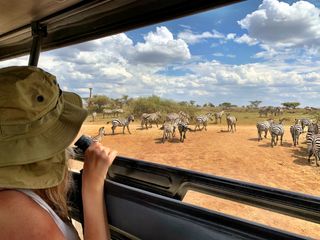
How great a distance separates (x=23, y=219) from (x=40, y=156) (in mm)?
141

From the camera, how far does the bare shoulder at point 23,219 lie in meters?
0.80

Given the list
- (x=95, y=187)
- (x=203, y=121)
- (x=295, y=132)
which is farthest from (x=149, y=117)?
(x=203, y=121)

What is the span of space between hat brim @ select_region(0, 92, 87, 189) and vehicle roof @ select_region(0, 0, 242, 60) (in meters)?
0.62

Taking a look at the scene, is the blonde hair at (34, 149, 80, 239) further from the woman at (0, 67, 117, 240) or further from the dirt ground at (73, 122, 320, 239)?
the dirt ground at (73, 122, 320, 239)

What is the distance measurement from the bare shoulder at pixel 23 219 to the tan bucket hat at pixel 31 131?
0.04m

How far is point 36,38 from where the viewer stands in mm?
2039

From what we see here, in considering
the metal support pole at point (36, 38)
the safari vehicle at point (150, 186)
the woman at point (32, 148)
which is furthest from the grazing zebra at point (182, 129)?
the woman at point (32, 148)

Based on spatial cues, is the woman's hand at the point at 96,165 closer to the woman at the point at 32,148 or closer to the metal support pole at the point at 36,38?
the woman at the point at 32,148

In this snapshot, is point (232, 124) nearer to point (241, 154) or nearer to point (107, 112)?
point (241, 154)

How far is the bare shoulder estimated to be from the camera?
80cm

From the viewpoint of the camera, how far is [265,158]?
13.8 metres

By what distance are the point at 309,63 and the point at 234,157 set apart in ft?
36.3

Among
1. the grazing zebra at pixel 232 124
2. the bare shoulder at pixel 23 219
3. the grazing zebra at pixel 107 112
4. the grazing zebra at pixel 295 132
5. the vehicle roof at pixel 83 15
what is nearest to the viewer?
the bare shoulder at pixel 23 219

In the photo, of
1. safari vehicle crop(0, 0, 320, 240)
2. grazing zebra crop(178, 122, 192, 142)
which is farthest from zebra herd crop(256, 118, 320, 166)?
safari vehicle crop(0, 0, 320, 240)
